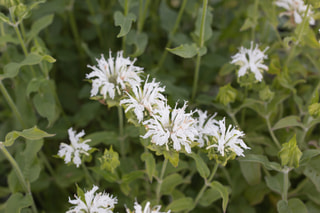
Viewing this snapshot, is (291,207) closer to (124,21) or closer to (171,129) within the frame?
(171,129)

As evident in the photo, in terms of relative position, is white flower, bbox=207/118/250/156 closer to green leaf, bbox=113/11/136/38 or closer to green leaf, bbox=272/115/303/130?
green leaf, bbox=272/115/303/130

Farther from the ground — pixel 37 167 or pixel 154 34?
pixel 154 34

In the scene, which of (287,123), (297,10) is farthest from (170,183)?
(297,10)

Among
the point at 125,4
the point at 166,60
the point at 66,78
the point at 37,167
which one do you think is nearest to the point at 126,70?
the point at 125,4

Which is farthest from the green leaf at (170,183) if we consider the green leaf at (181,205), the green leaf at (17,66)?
the green leaf at (17,66)

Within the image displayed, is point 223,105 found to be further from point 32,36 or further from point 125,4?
point 32,36

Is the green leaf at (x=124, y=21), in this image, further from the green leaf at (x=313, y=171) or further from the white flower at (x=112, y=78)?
the green leaf at (x=313, y=171)
